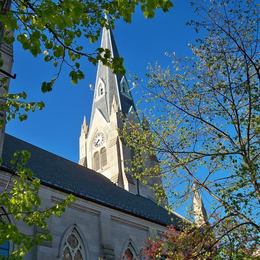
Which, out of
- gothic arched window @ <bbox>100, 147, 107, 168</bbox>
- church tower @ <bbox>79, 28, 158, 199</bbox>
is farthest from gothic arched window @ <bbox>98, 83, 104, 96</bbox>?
gothic arched window @ <bbox>100, 147, 107, 168</bbox>

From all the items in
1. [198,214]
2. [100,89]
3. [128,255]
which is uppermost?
[100,89]

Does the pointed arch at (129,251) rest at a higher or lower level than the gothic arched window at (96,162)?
lower

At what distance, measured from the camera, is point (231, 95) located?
10234 mm

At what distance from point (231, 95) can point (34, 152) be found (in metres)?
15.1

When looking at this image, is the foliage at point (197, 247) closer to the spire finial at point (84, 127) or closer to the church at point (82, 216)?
the church at point (82, 216)

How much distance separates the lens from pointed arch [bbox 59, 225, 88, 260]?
1766 centimetres

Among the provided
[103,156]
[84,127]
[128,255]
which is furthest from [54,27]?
[84,127]

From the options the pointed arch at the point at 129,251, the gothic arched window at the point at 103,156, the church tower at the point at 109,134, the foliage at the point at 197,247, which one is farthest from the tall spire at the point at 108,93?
the foliage at the point at 197,247

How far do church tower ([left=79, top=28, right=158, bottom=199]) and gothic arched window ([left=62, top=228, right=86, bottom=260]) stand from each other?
530 inches

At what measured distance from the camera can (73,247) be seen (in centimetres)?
1823

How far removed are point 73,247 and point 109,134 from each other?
21459 millimetres

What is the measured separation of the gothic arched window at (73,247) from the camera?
58.4 feet

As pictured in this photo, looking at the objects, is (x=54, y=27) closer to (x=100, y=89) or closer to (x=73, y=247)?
(x=73, y=247)

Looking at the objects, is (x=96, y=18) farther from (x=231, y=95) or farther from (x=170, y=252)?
(x=170, y=252)
